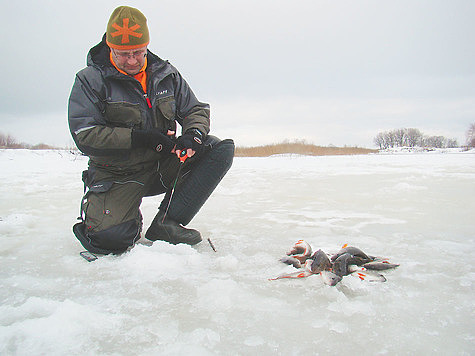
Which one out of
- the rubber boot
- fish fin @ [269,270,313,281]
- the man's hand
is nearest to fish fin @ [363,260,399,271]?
fish fin @ [269,270,313,281]

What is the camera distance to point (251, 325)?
117cm

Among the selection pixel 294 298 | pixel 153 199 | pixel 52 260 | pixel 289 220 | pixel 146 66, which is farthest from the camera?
pixel 153 199

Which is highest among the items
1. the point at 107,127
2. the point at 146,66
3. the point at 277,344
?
the point at 146,66

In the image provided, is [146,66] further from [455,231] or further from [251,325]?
[455,231]

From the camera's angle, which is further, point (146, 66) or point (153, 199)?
point (153, 199)

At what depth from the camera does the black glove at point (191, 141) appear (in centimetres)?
208

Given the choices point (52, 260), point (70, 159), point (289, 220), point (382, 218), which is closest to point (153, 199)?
point (289, 220)

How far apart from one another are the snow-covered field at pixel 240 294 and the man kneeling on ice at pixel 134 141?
0.26 meters

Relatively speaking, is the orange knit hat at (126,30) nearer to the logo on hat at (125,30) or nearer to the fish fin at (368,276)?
the logo on hat at (125,30)

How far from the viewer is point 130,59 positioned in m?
2.00

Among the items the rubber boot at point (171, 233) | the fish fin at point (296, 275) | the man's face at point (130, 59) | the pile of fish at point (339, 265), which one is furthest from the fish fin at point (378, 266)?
the man's face at point (130, 59)

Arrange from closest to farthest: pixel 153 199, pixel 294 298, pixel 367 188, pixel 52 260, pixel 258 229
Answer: pixel 294 298 → pixel 52 260 → pixel 258 229 → pixel 153 199 → pixel 367 188

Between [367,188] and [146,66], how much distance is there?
337cm

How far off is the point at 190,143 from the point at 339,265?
3.65 ft
